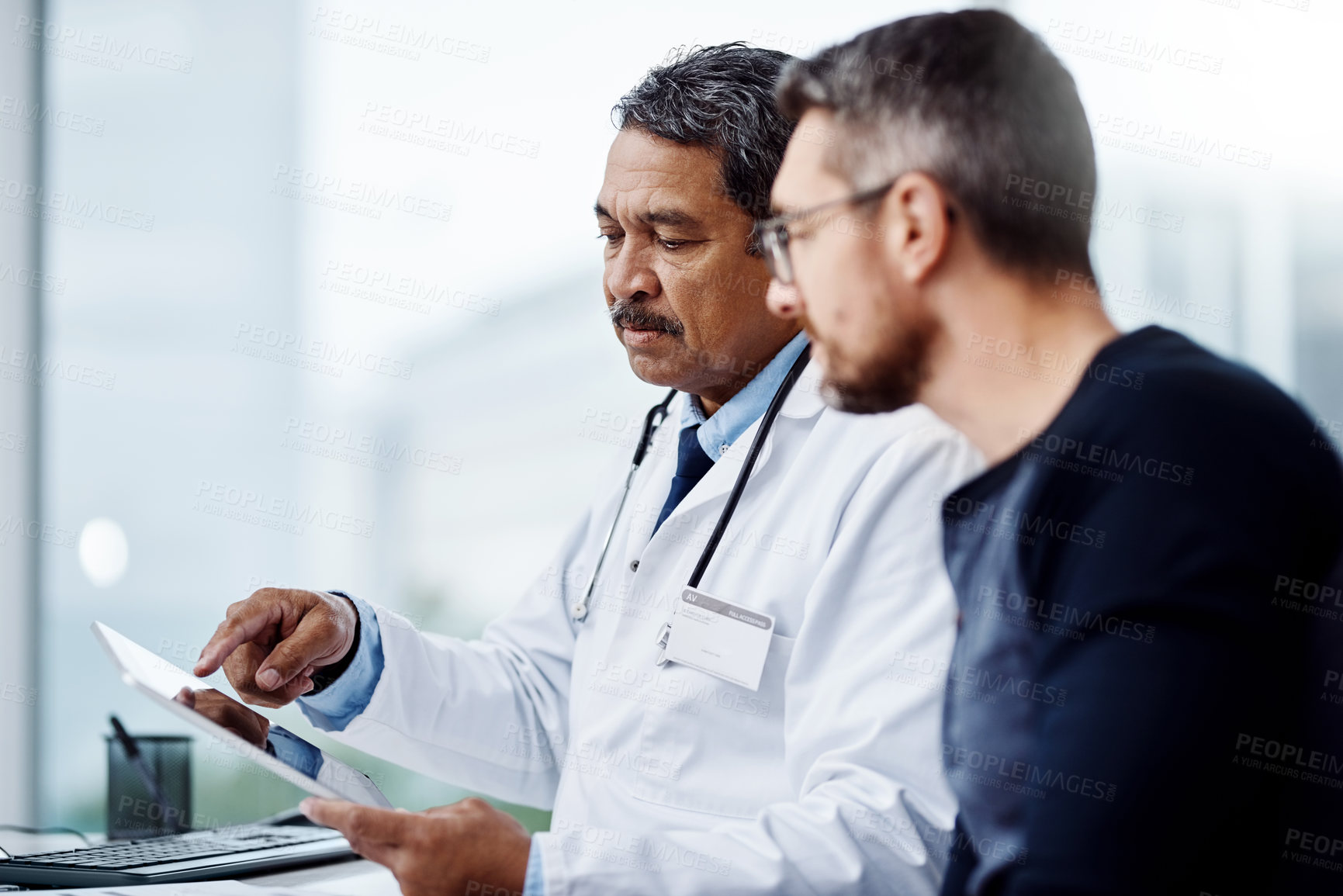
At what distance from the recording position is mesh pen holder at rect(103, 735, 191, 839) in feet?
5.00

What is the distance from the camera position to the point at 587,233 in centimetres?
262

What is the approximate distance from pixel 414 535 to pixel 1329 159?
2339 millimetres

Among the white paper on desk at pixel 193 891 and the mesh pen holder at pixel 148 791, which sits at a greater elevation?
the white paper on desk at pixel 193 891

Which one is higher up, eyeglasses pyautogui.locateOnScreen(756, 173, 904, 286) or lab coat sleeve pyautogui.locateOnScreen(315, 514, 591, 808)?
eyeglasses pyautogui.locateOnScreen(756, 173, 904, 286)

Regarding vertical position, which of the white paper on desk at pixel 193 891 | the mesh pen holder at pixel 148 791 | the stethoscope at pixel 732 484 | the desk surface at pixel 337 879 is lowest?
the mesh pen holder at pixel 148 791

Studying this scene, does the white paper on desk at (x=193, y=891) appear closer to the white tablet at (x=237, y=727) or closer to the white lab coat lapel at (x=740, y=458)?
the white tablet at (x=237, y=727)

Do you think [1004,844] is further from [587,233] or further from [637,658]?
[587,233]

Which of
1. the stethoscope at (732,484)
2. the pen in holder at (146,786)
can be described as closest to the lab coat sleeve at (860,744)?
the stethoscope at (732,484)

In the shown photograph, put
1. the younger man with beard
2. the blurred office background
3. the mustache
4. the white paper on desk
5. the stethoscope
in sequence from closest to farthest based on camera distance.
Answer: the younger man with beard, the white paper on desk, the stethoscope, the mustache, the blurred office background

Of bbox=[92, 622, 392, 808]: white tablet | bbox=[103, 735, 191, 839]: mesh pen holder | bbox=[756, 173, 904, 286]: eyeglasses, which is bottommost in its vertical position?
bbox=[103, 735, 191, 839]: mesh pen holder

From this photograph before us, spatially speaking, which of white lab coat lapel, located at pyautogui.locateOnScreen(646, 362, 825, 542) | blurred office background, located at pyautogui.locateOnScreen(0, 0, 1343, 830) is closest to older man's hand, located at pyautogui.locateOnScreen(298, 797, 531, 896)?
white lab coat lapel, located at pyautogui.locateOnScreen(646, 362, 825, 542)

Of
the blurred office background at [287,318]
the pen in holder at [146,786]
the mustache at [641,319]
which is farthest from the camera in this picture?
the blurred office background at [287,318]

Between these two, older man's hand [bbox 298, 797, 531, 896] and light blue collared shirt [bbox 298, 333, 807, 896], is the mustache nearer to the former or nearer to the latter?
light blue collared shirt [bbox 298, 333, 807, 896]

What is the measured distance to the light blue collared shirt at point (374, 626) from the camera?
4.42ft
